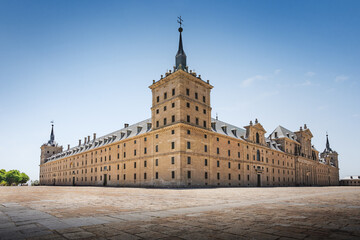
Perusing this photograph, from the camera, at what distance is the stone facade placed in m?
42.1

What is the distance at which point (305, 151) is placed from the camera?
8444 cm

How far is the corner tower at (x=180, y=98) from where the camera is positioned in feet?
142

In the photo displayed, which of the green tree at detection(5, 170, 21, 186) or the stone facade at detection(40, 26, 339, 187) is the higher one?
the stone facade at detection(40, 26, 339, 187)

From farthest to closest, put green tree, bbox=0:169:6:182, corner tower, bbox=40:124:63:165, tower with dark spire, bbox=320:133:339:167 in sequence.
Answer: tower with dark spire, bbox=320:133:339:167, green tree, bbox=0:169:6:182, corner tower, bbox=40:124:63:165

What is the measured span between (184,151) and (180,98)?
905 cm

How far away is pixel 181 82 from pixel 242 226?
39.1m

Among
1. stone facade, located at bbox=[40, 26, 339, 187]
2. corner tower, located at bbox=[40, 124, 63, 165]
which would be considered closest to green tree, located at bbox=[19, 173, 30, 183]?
corner tower, located at bbox=[40, 124, 63, 165]

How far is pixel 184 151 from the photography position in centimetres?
4075

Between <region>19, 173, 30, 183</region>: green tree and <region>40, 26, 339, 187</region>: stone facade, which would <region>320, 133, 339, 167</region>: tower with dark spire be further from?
<region>19, 173, 30, 183</region>: green tree

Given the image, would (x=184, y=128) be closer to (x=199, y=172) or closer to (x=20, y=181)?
(x=199, y=172)

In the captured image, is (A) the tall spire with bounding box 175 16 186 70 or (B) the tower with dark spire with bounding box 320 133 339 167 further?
(B) the tower with dark spire with bounding box 320 133 339 167

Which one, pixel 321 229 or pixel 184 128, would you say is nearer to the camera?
pixel 321 229

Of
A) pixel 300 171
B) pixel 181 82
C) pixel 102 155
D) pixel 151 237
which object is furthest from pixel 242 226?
pixel 300 171

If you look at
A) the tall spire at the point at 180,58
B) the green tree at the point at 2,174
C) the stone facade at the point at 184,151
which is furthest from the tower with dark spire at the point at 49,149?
the tall spire at the point at 180,58
